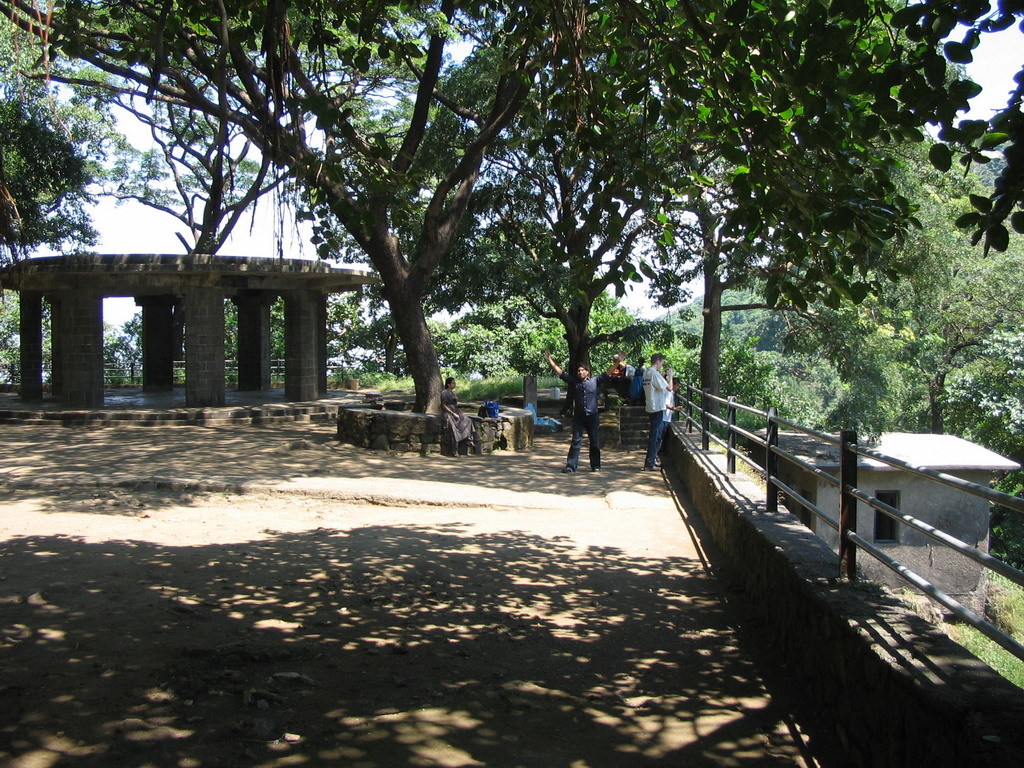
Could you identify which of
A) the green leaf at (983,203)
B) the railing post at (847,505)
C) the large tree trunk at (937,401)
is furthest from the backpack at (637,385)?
the large tree trunk at (937,401)

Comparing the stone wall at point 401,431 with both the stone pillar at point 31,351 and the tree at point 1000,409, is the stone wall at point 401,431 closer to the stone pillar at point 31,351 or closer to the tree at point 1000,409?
the stone pillar at point 31,351

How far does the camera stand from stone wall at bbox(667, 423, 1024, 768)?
2752mm

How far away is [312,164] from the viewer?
238 inches

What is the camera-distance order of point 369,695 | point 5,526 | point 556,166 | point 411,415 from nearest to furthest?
point 369,695 < point 5,526 < point 411,415 < point 556,166

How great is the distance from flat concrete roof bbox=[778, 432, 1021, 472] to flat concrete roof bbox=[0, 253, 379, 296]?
9.74 meters

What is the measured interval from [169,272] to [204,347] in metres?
1.83

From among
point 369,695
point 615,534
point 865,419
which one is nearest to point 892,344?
point 865,419

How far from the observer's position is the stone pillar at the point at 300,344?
806 inches

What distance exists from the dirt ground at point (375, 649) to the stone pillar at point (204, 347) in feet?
33.3

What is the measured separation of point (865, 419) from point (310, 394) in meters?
13.1

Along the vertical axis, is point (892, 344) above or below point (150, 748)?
above

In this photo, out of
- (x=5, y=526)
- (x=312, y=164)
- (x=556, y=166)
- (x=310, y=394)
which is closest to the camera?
(x=312, y=164)

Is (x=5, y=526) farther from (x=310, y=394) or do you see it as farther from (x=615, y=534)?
(x=310, y=394)

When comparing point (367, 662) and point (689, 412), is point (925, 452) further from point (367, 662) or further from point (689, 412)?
point (367, 662)
